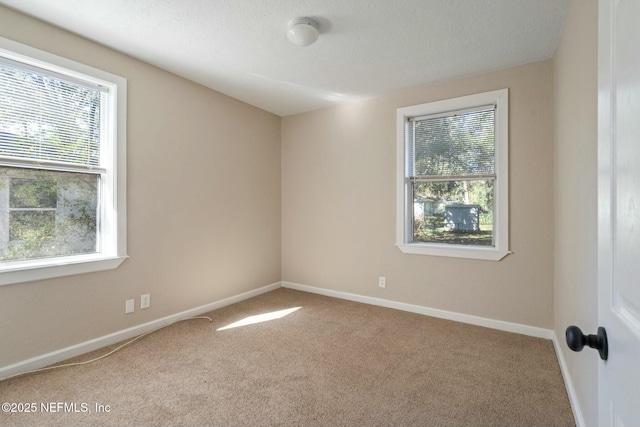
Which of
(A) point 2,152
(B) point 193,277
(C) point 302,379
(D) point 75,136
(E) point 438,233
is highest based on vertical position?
(D) point 75,136

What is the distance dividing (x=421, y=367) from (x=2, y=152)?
11.1 feet

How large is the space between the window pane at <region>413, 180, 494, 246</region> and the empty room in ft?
0.07

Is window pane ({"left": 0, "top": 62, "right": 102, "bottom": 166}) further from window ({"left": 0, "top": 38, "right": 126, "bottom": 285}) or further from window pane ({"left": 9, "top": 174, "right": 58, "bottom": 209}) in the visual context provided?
window pane ({"left": 9, "top": 174, "right": 58, "bottom": 209})

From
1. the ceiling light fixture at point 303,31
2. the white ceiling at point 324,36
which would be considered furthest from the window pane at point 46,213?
the ceiling light fixture at point 303,31

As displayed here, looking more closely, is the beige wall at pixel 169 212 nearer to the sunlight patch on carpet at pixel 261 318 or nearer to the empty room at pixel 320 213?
the empty room at pixel 320 213

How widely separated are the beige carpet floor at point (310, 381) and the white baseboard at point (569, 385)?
38mm

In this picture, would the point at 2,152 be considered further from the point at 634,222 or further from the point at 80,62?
the point at 634,222

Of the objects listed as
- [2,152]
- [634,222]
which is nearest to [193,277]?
[2,152]

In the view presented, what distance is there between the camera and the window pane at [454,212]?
321 cm

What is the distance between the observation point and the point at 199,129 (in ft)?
11.1

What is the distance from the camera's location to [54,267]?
231 centimetres

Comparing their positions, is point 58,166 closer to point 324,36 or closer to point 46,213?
point 46,213

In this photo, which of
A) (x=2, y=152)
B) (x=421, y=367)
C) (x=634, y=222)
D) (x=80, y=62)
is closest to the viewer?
(x=634, y=222)

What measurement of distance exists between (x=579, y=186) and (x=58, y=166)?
11.7 feet
